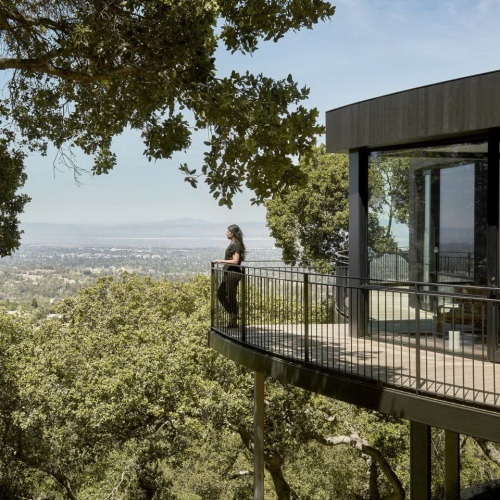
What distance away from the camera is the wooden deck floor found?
6.20 m

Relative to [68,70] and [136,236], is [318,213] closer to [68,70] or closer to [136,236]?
[68,70]

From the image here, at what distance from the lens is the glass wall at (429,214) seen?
26.8ft

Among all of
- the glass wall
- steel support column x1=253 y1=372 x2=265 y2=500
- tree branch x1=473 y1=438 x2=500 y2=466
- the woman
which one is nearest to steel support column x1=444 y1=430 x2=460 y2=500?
the glass wall

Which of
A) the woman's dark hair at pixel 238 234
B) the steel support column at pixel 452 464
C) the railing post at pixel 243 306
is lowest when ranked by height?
the steel support column at pixel 452 464

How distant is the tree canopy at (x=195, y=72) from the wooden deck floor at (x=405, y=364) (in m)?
2.10

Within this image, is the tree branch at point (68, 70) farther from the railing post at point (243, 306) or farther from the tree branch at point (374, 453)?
the tree branch at point (374, 453)

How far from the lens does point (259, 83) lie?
23.7 ft

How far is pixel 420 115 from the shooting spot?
8438 mm

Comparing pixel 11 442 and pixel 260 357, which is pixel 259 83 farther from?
pixel 11 442

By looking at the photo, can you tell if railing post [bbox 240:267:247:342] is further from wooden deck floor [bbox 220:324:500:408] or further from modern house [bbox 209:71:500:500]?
wooden deck floor [bbox 220:324:500:408]

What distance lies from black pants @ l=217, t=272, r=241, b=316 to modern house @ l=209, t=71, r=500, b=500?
26 cm

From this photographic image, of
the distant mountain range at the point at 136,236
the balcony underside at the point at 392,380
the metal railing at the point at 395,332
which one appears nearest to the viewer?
the balcony underside at the point at 392,380

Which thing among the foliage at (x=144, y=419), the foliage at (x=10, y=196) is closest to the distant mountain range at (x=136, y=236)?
the foliage at (x=144, y=419)

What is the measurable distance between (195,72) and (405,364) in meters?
4.27
